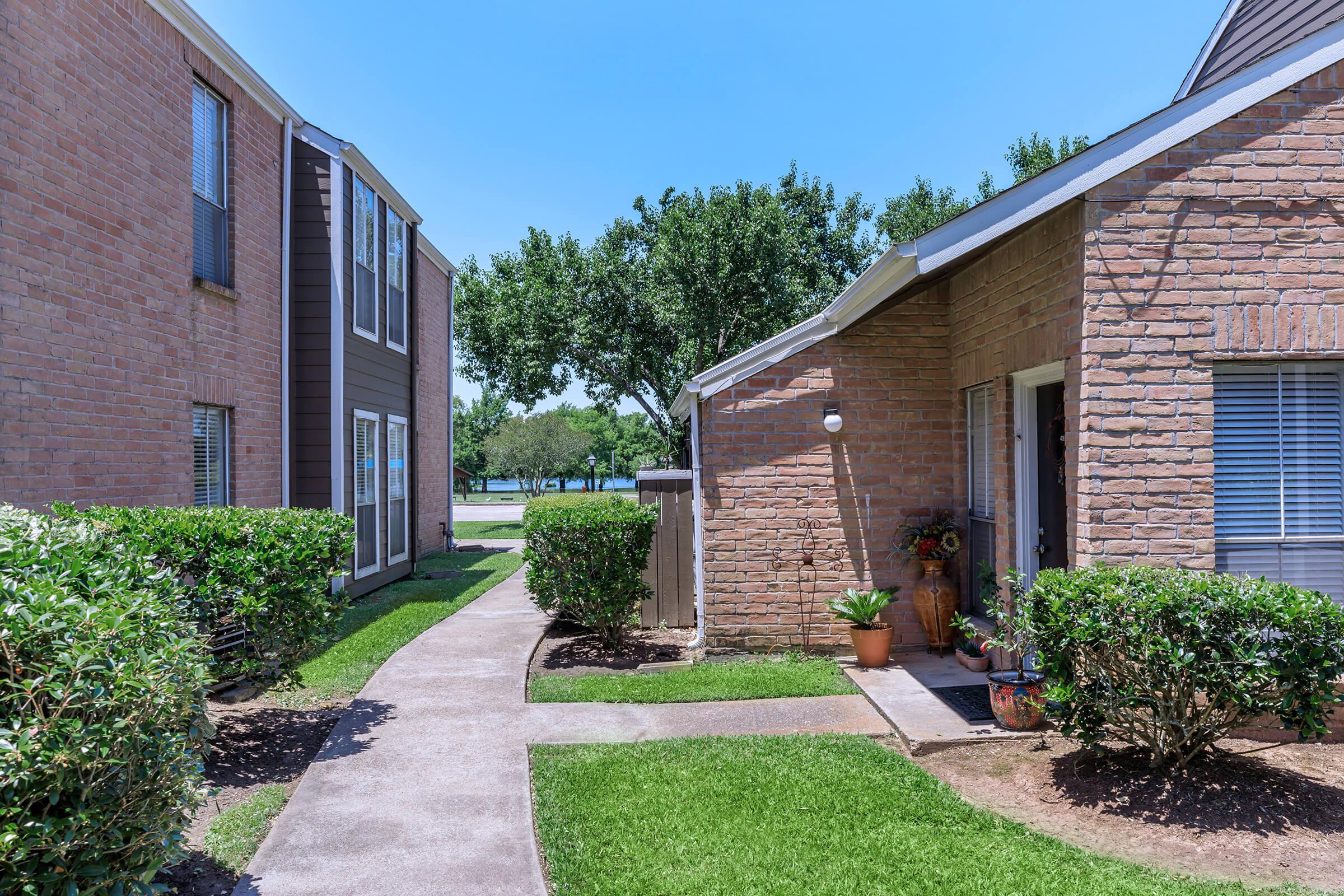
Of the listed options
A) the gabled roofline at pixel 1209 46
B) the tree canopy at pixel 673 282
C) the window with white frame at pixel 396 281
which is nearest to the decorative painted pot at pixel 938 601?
the gabled roofline at pixel 1209 46

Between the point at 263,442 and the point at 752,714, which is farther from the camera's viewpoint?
the point at 263,442

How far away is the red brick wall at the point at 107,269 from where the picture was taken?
5.83m

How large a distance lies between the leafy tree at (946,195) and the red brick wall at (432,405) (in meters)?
13.2

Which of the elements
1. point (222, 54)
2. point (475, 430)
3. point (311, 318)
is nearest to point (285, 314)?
point (311, 318)

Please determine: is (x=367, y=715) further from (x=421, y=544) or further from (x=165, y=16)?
(x=421, y=544)

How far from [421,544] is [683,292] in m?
9.69

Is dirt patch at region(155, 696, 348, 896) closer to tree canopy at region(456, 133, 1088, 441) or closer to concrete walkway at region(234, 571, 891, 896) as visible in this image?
concrete walkway at region(234, 571, 891, 896)

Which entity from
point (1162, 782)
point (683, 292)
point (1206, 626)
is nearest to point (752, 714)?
point (1162, 782)

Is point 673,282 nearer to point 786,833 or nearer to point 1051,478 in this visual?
point 1051,478

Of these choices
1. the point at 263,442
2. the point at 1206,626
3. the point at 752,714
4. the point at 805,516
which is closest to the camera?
the point at 1206,626

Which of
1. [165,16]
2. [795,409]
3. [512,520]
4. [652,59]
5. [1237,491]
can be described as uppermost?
[652,59]

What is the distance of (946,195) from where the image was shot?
2619cm

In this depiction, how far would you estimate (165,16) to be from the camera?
7.73 meters

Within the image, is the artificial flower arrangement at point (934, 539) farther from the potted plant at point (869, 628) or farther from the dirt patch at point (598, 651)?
the dirt patch at point (598, 651)
